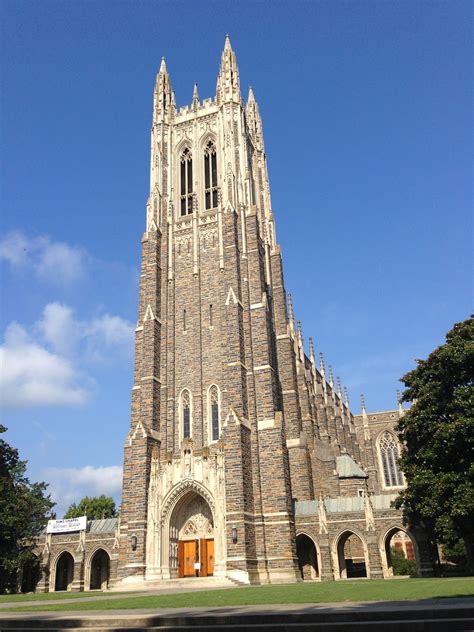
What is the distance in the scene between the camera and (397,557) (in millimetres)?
42938

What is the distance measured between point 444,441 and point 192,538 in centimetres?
1521

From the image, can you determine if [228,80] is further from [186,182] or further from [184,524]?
[184,524]

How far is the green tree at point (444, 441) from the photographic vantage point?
2578 cm

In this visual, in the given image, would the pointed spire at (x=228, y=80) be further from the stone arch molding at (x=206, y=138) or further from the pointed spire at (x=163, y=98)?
the pointed spire at (x=163, y=98)

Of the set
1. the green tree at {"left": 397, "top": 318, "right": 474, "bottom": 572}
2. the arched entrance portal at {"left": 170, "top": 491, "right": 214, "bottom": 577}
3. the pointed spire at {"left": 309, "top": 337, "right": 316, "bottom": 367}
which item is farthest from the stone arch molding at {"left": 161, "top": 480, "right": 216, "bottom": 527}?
the pointed spire at {"left": 309, "top": 337, "right": 316, "bottom": 367}

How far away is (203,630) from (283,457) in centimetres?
2225

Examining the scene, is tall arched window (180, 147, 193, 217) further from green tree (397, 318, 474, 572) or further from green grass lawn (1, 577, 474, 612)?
green grass lawn (1, 577, 474, 612)

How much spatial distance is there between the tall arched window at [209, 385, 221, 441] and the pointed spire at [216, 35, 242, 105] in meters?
23.6

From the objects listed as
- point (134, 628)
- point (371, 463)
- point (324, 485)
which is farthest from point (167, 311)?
point (371, 463)

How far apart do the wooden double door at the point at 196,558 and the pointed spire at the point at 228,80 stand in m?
32.6

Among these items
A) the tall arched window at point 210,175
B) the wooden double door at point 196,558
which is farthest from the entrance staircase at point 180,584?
the tall arched window at point 210,175

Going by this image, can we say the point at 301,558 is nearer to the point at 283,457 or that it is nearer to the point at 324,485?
the point at 324,485

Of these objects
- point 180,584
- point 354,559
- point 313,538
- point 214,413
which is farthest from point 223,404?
point 354,559

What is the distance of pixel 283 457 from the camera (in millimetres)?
31859
